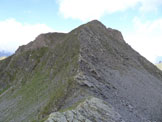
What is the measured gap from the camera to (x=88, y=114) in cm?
2294

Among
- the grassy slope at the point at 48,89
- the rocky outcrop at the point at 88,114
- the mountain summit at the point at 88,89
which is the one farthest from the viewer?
the grassy slope at the point at 48,89

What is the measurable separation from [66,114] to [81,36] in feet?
119

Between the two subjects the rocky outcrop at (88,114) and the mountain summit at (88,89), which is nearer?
the rocky outcrop at (88,114)

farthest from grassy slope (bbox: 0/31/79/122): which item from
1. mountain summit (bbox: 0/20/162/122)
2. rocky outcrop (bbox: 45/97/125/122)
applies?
rocky outcrop (bbox: 45/97/125/122)

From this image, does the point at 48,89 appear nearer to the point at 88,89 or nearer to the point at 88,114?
the point at 88,89

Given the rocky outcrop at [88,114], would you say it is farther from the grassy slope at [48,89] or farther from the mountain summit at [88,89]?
the grassy slope at [48,89]

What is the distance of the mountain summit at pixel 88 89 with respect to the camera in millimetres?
25359

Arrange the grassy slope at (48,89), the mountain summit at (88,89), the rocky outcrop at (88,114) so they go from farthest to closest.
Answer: the grassy slope at (48,89) → the mountain summit at (88,89) → the rocky outcrop at (88,114)

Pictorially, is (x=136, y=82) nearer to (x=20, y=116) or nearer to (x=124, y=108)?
(x=124, y=108)

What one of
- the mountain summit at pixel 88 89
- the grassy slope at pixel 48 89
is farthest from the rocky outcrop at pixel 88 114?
the grassy slope at pixel 48 89

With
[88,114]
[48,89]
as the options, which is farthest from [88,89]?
[48,89]

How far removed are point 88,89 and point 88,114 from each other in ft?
32.0

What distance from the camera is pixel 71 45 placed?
5469 centimetres

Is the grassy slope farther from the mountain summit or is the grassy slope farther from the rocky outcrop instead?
the rocky outcrop
